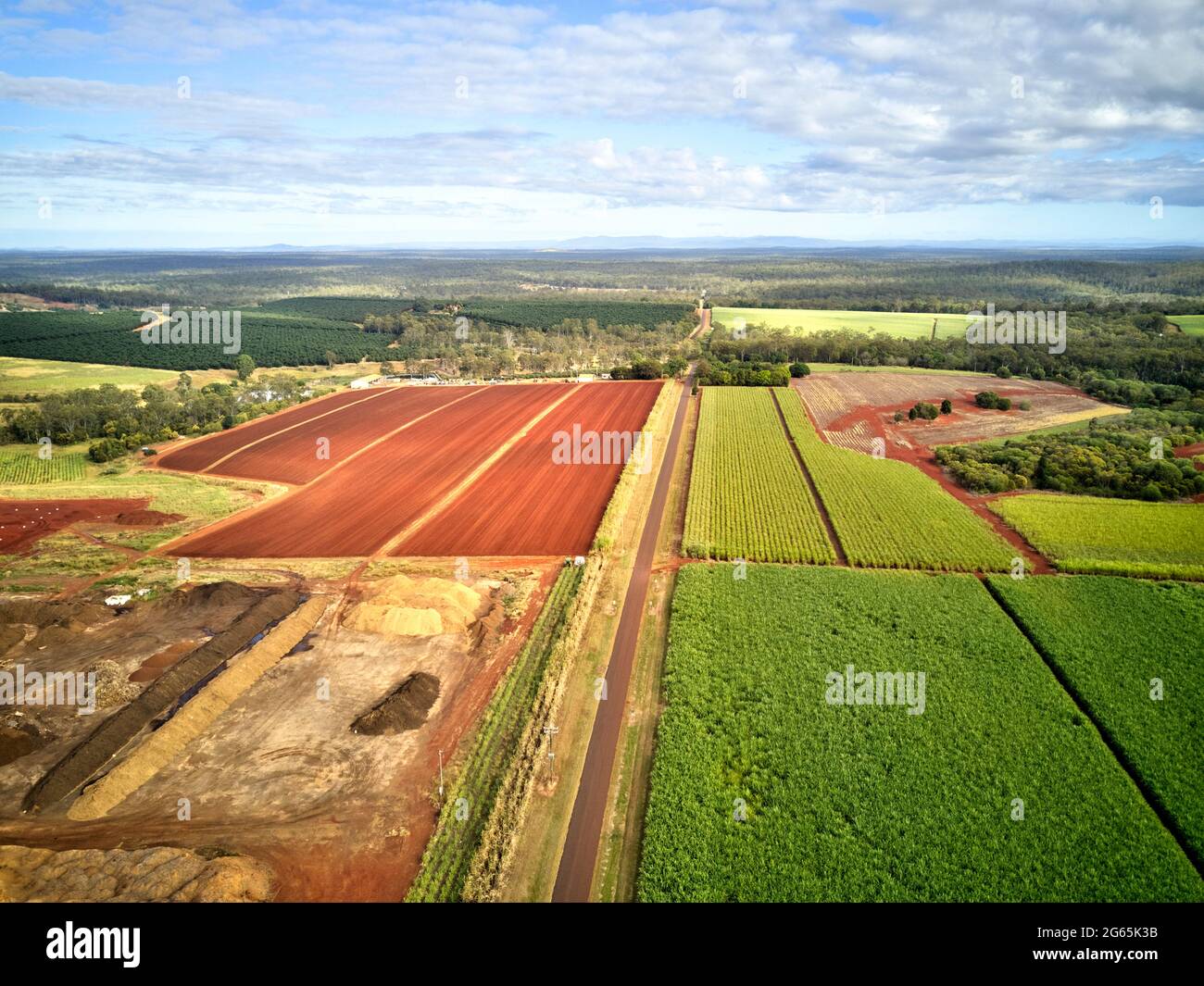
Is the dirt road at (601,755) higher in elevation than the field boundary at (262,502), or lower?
lower

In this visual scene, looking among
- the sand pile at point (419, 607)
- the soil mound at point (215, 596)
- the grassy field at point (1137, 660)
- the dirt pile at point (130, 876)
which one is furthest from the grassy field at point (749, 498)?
the dirt pile at point (130, 876)

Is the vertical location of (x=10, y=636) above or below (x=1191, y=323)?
below

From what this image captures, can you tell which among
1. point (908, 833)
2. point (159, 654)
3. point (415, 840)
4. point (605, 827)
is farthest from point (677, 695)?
point (159, 654)

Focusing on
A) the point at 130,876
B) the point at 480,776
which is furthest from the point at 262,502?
the point at 480,776

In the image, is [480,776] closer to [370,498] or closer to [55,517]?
[370,498]

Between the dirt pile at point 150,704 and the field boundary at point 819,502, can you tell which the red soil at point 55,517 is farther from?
the field boundary at point 819,502
